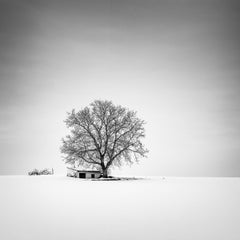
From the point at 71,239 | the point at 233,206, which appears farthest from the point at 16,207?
the point at 233,206

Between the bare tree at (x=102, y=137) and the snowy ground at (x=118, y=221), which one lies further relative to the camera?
the bare tree at (x=102, y=137)

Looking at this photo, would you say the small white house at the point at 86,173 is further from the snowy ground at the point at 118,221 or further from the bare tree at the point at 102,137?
the snowy ground at the point at 118,221

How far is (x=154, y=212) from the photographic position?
61.3ft

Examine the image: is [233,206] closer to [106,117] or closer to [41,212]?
[41,212]

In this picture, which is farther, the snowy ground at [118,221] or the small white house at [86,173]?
the small white house at [86,173]

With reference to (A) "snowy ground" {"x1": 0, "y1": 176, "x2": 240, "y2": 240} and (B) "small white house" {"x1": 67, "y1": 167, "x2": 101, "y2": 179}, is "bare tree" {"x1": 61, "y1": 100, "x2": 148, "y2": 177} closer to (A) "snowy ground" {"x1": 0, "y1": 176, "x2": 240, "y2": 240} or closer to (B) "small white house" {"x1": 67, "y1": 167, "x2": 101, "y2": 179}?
(B) "small white house" {"x1": 67, "y1": 167, "x2": 101, "y2": 179}

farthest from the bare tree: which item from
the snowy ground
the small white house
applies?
the snowy ground

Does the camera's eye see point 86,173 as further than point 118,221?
Yes

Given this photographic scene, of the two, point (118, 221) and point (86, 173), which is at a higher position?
point (86, 173)

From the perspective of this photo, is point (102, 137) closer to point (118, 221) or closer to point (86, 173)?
point (86, 173)

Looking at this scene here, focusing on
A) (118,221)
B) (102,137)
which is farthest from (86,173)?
(118,221)

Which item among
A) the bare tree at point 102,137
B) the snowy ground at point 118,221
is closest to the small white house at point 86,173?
the bare tree at point 102,137

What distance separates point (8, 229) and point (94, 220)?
12.4 ft

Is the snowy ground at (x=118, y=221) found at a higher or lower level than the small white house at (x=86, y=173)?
lower
